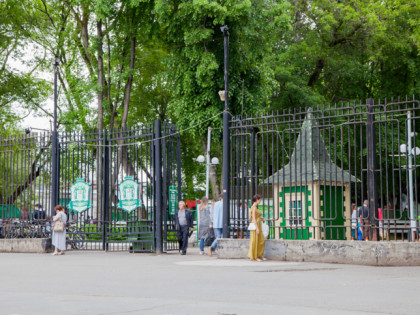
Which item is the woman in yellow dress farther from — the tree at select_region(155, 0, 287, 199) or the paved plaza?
the tree at select_region(155, 0, 287, 199)

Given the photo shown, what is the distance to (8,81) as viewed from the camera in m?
37.7

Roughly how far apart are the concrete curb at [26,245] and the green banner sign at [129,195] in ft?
10.8

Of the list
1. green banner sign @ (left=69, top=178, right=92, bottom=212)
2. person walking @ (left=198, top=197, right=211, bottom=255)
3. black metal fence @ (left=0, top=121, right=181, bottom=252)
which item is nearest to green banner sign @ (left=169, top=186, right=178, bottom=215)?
black metal fence @ (left=0, top=121, right=181, bottom=252)

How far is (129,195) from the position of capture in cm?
1853

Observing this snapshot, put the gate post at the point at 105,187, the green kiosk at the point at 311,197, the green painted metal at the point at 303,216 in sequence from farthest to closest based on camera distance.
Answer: the gate post at the point at 105,187 → the green painted metal at the point at 303,216 → the green kiosk at the point at 311,197

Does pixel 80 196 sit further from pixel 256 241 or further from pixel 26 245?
pixel 256 241

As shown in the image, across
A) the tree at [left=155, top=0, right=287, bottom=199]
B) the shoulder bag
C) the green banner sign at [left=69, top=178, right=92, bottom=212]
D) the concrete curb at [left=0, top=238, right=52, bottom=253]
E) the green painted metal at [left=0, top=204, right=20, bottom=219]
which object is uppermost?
the tree at [left=155, top=0, right=287, bottom=199]

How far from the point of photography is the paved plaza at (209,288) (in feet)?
24.2

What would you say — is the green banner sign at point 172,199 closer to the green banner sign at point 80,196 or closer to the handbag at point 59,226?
the green banner sign at point 80,196

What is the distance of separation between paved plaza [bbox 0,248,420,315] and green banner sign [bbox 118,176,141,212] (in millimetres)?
3922

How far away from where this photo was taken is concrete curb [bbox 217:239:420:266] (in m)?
13.0

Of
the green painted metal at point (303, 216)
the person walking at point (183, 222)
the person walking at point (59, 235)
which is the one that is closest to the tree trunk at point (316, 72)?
the green painted metal at point (303, 216)

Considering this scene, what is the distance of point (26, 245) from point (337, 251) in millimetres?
11177

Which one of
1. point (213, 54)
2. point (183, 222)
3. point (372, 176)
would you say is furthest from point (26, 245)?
point (213, 54)
